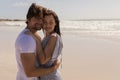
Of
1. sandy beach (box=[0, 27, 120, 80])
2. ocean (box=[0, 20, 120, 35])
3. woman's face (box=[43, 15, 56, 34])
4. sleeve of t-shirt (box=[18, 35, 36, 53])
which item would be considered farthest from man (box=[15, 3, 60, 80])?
ocean (box=[0, 20, 120, 35])

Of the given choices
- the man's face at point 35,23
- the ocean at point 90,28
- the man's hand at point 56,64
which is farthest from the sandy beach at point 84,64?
the ocean at point 90,28

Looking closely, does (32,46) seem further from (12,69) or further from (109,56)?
(109,56)

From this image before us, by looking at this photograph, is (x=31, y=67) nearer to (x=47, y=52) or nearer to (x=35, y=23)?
(x=47, y=52)

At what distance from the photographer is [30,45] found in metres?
2.47

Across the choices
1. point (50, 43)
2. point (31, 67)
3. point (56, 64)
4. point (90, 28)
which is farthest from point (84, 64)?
point (90, 28)

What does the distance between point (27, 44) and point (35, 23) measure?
201mm

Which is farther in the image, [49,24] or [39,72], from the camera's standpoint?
[49,24]

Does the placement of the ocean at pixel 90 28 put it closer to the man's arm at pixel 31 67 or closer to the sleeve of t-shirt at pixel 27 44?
the man's arm at pixel 31 67

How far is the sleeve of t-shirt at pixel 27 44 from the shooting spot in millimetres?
2455

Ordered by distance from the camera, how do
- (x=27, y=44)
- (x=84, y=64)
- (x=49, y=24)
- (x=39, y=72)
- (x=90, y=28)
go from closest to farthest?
(x=27, y=44), (x=39, y=72), (x=49, y=24), (x=84, y=64), (x=90, y=28)

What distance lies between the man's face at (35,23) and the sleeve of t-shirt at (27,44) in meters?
0.11

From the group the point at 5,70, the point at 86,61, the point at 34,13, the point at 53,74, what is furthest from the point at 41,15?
the point at 86,61

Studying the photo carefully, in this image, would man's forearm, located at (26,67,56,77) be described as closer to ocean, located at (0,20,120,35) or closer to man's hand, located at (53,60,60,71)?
man's hand, located at (53,60,60,71)

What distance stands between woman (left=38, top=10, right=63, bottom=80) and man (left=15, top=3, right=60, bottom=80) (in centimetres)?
9
